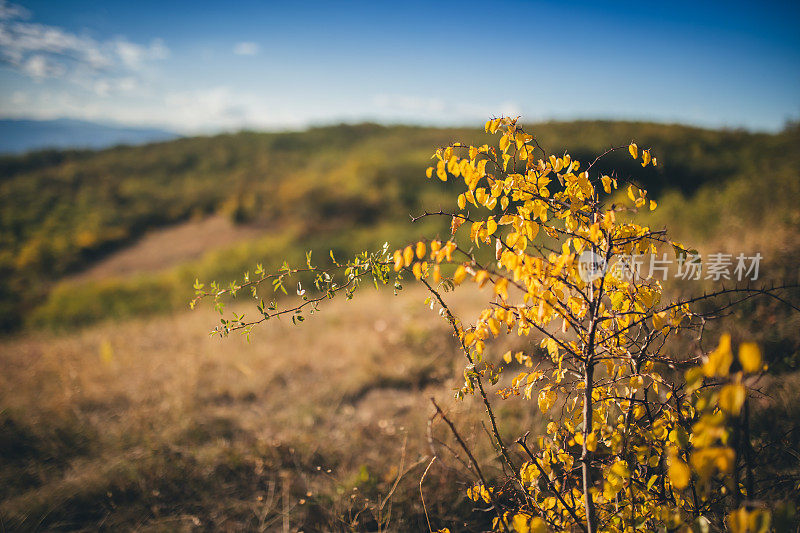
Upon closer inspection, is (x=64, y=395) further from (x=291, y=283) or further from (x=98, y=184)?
(x=98, y=184)

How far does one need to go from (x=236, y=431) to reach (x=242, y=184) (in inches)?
789

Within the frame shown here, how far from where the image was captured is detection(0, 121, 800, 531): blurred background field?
2729mm

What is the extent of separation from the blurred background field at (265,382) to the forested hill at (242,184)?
0.60ft

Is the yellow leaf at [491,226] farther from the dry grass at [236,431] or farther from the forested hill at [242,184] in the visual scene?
the forested hill at [242,184]

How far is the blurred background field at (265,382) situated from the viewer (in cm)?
273

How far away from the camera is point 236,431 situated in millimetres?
3830

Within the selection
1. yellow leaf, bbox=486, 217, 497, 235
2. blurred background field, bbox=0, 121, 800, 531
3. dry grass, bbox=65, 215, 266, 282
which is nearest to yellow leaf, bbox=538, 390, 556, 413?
blurred background field, bbox=0, 121, 800, 531

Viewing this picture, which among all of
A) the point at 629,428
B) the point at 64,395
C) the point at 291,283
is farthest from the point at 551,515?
the point at 291,283

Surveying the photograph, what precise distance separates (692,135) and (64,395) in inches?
877

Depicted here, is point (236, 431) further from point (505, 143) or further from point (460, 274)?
point (505, 143)

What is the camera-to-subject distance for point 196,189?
20594 millimetres

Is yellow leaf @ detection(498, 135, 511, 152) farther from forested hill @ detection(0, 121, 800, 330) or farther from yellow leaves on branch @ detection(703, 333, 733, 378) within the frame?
forested hill @ detection(0, 121, 800, 330)

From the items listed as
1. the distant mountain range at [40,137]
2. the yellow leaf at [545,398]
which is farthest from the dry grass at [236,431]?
the distant mountain range at [40,137]

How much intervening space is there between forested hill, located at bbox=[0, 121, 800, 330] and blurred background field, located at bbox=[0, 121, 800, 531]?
0.60 feet
